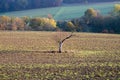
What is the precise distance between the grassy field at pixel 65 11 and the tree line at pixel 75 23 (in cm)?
218

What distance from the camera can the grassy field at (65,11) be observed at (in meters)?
92.4

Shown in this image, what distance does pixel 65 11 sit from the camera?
309 ft

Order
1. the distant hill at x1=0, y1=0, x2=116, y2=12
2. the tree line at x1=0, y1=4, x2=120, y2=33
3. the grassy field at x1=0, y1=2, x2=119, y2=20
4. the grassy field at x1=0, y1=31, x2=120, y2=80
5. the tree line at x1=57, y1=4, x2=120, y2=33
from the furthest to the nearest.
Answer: the distant hill at x1=0, y1=0, x2=116, y2=12 → the grassy field at x1=0, y1=2, x2=119, y2=20 → the tree line at x1=0, y1=4, x2=120, y2=33 → the tree line at x1=57, y1=4, x2=120, y2=33 → the grassy field at x1=0, y1=31, x2=120, y2=80

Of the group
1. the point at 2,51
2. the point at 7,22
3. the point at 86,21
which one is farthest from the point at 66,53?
the point at 7,22

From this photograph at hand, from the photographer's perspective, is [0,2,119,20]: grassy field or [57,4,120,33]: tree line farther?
[0,2,119,20]: grassy field

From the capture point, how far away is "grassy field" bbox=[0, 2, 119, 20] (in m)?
92.4

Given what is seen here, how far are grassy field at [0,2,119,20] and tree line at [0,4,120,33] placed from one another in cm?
218

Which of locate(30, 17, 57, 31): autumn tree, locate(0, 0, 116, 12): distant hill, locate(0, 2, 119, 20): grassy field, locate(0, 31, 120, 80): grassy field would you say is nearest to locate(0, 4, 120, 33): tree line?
locate(30, 17, 57, 31): autumn tree

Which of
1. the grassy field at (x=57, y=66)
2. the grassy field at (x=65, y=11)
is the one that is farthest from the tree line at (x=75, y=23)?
the grassy field at (x=57, y=66)

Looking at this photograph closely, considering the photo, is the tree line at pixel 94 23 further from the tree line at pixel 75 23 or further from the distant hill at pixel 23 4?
the distant hill at pixel 23 4

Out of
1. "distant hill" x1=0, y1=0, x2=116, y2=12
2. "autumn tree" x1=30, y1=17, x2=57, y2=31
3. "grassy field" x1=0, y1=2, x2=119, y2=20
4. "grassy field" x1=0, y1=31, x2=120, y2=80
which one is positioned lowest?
"autumn tree" x1=30, y1=17, x2=57, y2=31

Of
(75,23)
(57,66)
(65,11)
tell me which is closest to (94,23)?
(75,23)

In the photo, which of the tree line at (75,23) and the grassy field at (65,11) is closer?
the tree line at (75,23)

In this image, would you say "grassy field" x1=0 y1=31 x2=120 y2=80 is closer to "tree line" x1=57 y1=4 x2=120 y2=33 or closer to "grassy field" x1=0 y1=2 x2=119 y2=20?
"tree line" x1=57 y1=4 x2=120 y2=33
